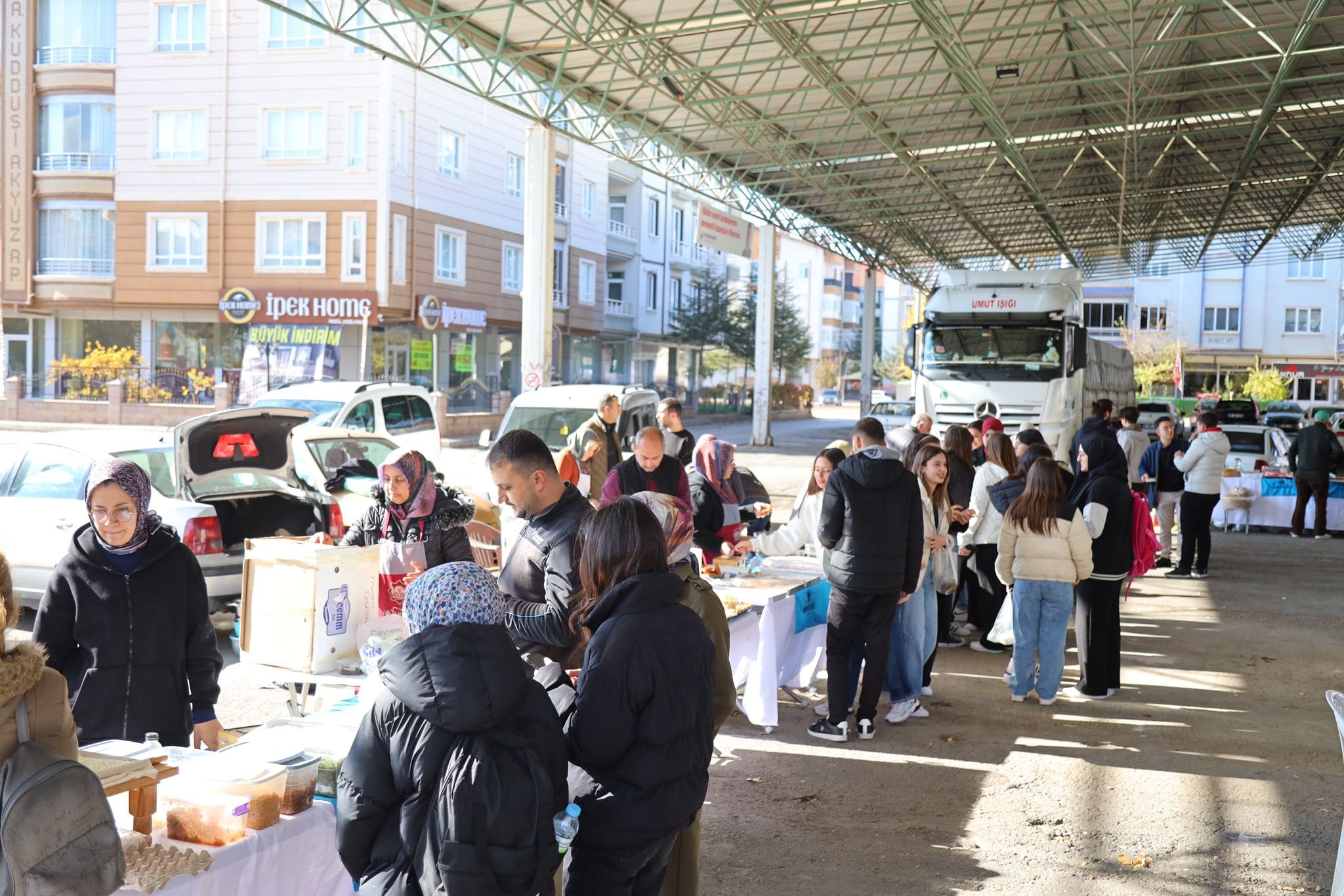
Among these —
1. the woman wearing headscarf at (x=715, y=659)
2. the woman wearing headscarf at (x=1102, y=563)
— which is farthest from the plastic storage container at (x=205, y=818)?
the woman wearing headscarf at (x=1102, y=563)

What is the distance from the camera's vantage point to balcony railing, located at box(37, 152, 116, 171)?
3516 cm

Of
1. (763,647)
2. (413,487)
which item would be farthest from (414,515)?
(763,647)

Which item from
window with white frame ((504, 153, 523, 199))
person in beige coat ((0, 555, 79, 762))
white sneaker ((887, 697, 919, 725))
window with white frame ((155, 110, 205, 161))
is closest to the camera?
person in beige coat ((0, 555, 79, 762))

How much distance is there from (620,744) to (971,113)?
23.9 m

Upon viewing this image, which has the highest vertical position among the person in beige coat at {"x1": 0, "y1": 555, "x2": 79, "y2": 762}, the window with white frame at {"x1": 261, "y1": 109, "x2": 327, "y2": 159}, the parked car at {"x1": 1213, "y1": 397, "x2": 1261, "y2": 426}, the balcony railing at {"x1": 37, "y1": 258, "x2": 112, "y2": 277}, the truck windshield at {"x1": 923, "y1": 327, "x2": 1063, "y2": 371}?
the window with white frame at {"x1": 261, "y1": 109, "x2": 327, "y2": 159}

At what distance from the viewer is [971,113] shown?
80.8 feet

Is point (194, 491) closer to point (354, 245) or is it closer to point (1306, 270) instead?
point (354, 245)

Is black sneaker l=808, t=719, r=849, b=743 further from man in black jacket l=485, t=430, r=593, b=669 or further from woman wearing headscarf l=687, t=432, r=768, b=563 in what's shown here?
man in black jacket l=485, t=430, r=593, b=669

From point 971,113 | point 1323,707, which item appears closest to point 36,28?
point 971,113

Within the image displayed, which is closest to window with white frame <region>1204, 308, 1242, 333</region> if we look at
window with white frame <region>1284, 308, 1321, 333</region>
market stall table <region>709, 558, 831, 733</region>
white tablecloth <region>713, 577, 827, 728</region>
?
window with white frame <region>1284, 308, 1321, 333</region>

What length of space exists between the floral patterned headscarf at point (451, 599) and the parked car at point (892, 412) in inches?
1095

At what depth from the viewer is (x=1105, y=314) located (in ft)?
218

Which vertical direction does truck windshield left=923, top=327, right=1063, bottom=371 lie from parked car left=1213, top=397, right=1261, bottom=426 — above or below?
above

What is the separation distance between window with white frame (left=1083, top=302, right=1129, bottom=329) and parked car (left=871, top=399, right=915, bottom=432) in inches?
1429
